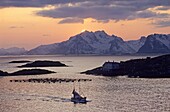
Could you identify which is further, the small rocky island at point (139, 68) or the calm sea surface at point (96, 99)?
the small rocky island at point (139, 68)

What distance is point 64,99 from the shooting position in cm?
7781

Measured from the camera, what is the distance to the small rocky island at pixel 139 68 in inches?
5111

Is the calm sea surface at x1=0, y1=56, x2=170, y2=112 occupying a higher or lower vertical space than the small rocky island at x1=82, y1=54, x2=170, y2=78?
lower

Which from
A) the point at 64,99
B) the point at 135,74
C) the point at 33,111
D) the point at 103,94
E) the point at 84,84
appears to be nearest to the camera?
the point at 33,111

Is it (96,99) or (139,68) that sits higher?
(139,68)

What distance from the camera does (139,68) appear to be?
141 meters

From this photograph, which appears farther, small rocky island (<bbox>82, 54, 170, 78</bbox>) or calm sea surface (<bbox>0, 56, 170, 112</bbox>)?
small rocky island (<bbox>82, 54, 170, 78</bbox>)

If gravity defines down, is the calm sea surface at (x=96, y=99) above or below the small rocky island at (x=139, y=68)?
below

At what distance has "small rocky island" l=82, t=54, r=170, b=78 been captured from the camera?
426ft

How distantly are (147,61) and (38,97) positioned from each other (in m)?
71.3

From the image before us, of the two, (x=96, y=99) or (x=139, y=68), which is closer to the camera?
(x=96, y=99)

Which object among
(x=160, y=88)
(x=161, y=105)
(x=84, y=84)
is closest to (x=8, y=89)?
(x=84, y=84)

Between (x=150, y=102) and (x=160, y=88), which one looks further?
(x=160, y=88)

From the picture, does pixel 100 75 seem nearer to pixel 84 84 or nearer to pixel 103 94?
pixel 84 84
